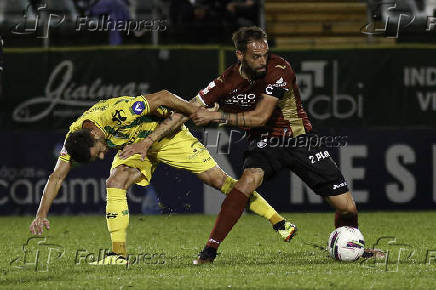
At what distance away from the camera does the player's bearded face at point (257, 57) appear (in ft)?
27.8

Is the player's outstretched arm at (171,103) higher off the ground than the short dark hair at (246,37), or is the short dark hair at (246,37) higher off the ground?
the short dark hair at (246,37)

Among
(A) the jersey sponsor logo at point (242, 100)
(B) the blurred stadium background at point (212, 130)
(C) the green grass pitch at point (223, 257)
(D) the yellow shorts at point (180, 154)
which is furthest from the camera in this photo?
(B) the blurred stadium background at point (212, 130)

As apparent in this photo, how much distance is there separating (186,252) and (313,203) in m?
4.56

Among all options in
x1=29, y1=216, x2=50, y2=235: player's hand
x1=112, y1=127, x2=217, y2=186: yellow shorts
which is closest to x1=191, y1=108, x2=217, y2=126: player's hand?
x1=112, y1=127, x2=217, y2=186: yellow shorts

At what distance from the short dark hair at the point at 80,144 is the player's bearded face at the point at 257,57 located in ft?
4.66

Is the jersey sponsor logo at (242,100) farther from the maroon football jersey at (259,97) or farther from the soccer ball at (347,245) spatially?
the soccer ball at (347,245)

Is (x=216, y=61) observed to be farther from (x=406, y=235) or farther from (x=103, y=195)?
(x=406, y=235)

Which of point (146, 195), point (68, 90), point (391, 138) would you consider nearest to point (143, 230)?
point (146, 195)

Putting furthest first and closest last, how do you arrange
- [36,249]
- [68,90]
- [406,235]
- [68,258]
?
1. [68,90]
2. [406,235]
3. [36,249]
4. [68,258]

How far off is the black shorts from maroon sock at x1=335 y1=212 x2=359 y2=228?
24 centimetres

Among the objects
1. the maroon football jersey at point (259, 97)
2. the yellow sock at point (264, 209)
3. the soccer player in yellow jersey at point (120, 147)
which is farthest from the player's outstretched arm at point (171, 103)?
the yellow sock at point (264, 209)

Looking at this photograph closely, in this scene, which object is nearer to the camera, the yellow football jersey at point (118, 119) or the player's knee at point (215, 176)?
the yellow football jersey at point (118, 119)

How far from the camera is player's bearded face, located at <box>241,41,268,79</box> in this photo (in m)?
8.48

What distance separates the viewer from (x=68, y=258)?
30.3 feet
